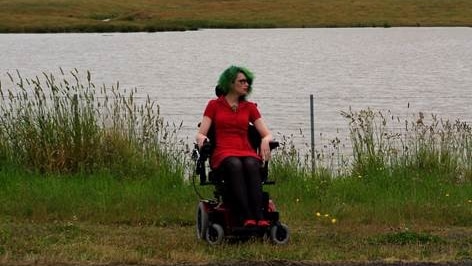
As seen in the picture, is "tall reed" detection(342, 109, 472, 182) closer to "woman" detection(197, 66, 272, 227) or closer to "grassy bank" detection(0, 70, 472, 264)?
"grassy bank" detection(0, 70, 472, 264)

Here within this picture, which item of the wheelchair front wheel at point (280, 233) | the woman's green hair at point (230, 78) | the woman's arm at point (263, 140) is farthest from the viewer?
the woman's green hair at point (230, 78)

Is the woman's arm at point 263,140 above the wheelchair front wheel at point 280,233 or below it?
above

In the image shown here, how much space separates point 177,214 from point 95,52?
52.9 metres

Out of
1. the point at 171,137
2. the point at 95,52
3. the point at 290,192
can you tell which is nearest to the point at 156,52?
the point at 95,52

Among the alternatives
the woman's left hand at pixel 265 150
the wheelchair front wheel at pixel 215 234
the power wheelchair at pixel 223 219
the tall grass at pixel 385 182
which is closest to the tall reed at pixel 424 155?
the tall grass at pixel 385 182

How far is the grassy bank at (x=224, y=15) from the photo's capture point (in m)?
99.9

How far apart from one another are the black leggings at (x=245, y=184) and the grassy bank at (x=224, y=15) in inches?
3517

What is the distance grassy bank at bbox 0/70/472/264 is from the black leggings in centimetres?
30

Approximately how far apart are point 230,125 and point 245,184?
610 mm

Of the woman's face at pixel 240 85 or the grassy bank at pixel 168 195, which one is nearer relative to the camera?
the grassy bank at pixel 168 195

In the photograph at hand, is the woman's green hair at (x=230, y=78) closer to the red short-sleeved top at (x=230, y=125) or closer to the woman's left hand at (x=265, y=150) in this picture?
the red short-sleeved top at (x=230, y=125)

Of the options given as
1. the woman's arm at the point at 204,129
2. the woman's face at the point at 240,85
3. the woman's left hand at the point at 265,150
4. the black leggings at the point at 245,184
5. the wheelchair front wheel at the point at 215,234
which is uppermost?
the woman's face at the point at 240,85

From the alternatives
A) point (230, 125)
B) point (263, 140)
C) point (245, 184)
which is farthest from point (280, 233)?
point (230, 125)

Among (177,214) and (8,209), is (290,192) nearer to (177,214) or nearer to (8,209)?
(177,214)
